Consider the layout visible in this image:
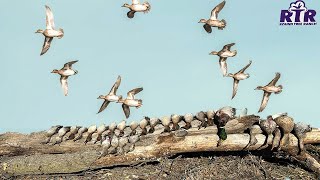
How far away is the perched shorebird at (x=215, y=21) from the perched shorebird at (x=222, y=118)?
24.8 ft

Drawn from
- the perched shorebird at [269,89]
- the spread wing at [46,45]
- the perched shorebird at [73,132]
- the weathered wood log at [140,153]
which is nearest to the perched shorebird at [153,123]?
the weathered wood log at [140,153]

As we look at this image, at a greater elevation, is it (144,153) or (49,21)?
(49,21)

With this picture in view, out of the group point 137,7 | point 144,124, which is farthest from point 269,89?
point 144,124

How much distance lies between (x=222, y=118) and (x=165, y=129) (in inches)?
67.7

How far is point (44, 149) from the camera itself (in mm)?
14570

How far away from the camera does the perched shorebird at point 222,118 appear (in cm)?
1355

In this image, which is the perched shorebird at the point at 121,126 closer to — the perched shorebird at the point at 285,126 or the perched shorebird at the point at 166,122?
the perched shorebird at the point at 166,122

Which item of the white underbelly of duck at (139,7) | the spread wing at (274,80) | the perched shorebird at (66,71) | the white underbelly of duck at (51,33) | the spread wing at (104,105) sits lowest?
the spread wing at (104,105)

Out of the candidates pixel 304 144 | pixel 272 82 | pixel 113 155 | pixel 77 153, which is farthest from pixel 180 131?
pixel 272 82

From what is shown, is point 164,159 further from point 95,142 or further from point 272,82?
point 272,82

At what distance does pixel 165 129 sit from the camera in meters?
14.2

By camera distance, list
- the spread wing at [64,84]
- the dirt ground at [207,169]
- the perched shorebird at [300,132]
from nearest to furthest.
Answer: the dirt ground at [207,169] → the perched shorebird at [300,132] → the spread wing at [64,84]

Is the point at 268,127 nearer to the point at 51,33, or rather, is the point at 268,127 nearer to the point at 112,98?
the point at 112,98

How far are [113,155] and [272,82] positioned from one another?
29.3 feet
